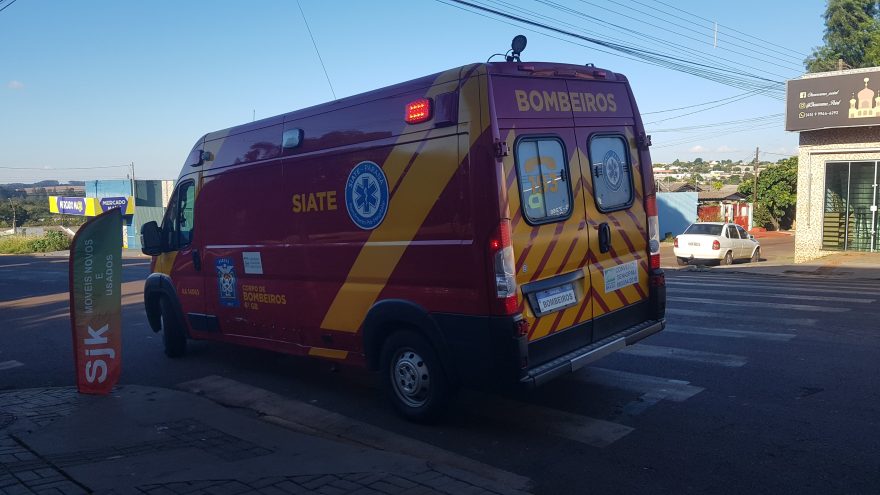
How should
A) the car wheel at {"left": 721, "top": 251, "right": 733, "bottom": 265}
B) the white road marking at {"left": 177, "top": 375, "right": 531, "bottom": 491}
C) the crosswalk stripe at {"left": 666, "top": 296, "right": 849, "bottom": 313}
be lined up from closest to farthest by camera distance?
the white road marking at {"left": 177, "top": 375, "right": 531, "bottom": 491} < the crosswalk stripe at {"left": 666, "top": 296, "right": 849, "bottom": 313} < the car wheel at {"left": 721, "top": 251, "right": 733, "bottom": 265}

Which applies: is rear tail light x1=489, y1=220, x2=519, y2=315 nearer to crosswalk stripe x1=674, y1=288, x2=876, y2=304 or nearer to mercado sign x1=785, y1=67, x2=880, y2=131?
crosswalk stripe x1=674, y1=288, x2=876, y2=304

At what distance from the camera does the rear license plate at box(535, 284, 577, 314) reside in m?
5.46

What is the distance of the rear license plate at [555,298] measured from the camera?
546 centimetres

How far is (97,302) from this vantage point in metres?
7.12

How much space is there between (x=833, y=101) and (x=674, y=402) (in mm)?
18280

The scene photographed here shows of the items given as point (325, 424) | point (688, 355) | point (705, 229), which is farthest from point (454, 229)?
point (705, 229)

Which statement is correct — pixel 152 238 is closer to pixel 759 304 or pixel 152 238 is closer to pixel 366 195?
pixel 366 195

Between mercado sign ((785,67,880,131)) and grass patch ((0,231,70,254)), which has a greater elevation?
mercado sign ((785,67,880,131))

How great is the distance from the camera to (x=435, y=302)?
18.2 feet

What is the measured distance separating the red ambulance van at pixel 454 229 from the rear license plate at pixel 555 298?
2 cm

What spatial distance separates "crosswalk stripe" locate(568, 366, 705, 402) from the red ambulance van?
23.9 inches

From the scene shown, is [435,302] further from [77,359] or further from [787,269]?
[787,269]

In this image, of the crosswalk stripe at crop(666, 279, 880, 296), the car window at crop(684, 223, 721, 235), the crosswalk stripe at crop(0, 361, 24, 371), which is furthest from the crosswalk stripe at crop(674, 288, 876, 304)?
the crosswalk stripe at crop(0, 361, 24, 371)

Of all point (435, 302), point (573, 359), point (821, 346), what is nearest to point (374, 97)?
point (435, 302)
